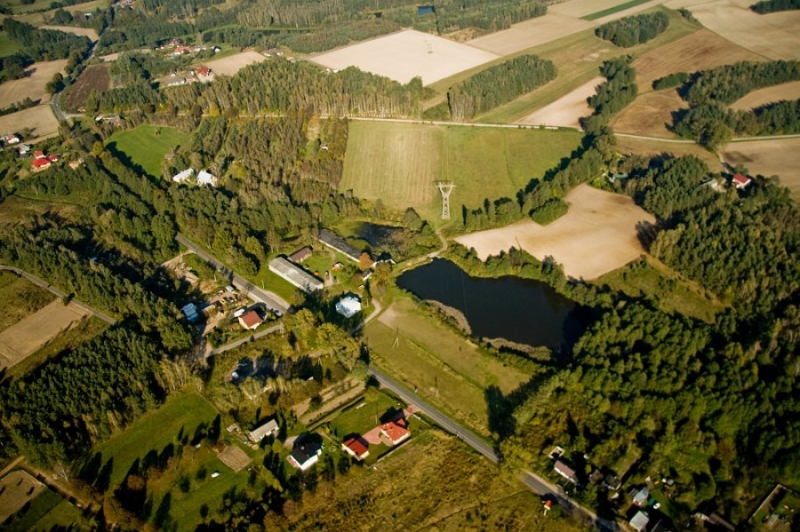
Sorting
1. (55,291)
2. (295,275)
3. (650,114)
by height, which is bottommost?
(295,275)

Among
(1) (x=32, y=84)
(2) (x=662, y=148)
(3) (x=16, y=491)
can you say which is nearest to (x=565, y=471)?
(3) (x=16, y=491)

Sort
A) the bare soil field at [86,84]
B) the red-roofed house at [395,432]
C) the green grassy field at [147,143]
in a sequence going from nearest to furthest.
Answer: the red-roofed house at [395,432] → the green grassy field at [147,143] → the bare soil field at [86,84]

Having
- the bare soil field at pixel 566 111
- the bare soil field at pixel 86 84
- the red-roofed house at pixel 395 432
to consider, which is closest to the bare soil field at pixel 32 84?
the bare soil field at pixel 86 84

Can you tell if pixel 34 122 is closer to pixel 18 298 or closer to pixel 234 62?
pixel 234 62

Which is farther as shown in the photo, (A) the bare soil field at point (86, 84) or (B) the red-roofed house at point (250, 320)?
(A) the bare soil field at point (86, 84)

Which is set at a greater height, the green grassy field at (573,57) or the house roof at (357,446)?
the green grassy field at (573,57)

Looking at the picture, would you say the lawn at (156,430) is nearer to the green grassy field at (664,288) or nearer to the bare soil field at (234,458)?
the bare soil field at (234,458)
